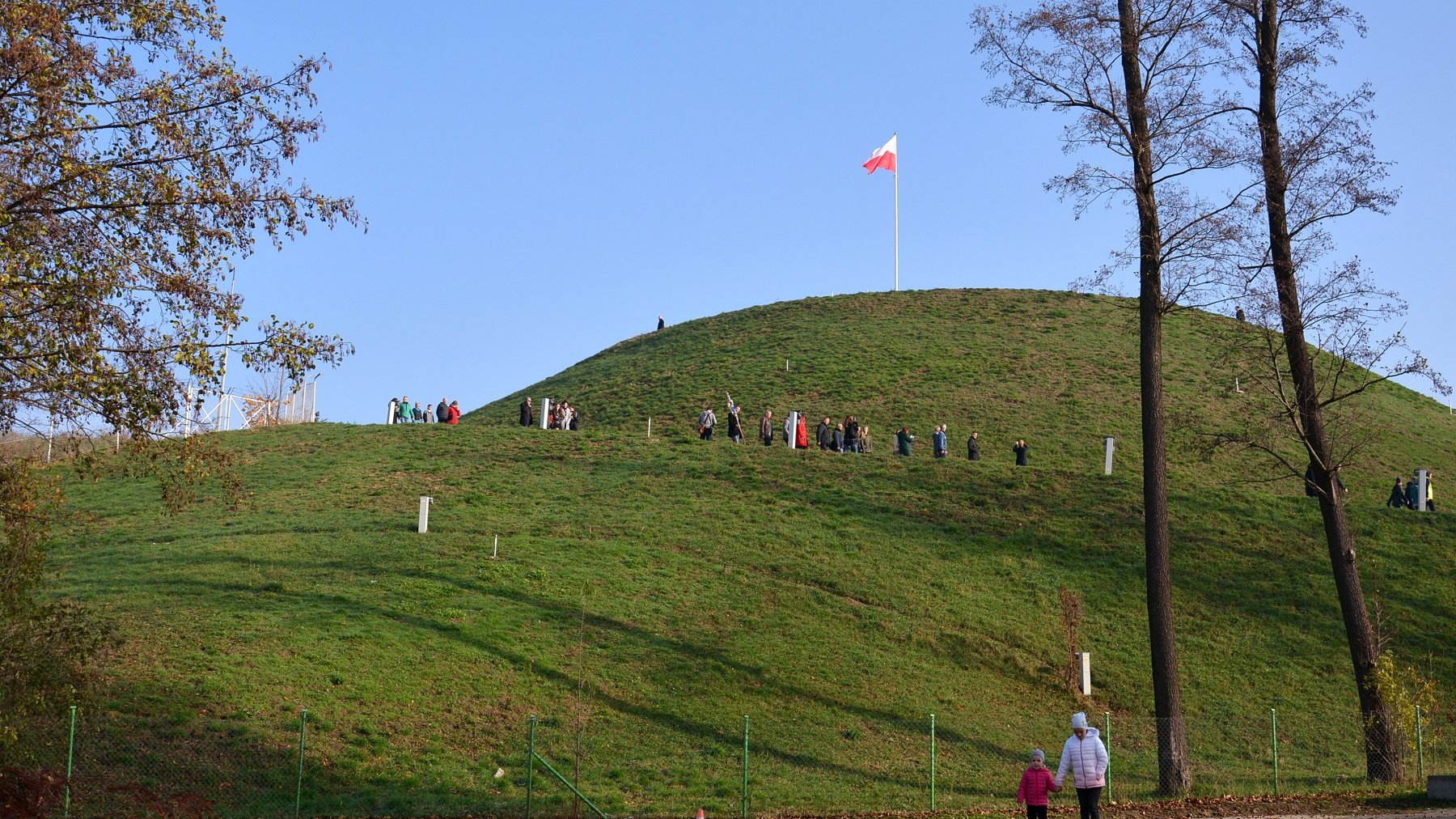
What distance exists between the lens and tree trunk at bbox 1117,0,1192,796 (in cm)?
2012

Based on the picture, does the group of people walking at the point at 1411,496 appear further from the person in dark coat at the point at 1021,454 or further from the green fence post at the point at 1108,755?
the green fence post at the point at 1108,755

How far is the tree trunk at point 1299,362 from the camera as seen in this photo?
69.2 feet

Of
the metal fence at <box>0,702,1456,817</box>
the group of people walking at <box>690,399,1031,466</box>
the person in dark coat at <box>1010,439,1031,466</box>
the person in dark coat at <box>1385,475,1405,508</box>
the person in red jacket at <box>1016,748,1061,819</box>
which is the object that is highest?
the group of people walking at <box>690,399,1031,466</box>

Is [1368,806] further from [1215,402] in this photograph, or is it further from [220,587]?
[1215,402]

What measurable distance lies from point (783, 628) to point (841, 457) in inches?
667

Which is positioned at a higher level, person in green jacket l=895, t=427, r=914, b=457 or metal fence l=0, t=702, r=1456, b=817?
person in green jacket l=895, t=427, r=914, b=457

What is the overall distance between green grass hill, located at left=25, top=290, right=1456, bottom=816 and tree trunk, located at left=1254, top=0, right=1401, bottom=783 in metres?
1.65

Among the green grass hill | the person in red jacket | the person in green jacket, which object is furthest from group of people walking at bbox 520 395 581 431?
the person in red jacket

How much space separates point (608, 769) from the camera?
752 inches

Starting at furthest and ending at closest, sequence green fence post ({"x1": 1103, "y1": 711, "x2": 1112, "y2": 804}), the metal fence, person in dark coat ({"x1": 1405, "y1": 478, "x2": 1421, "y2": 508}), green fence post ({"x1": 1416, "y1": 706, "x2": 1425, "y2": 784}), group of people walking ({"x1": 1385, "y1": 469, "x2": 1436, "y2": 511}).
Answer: person in dark coat ({"x1": 1405, "y1": 478, "x2": 1421, "y2": 508})
group of people walking ({"x1": 1385, "y1": 469, "x2": 1436, "y2": 511})
green fence post ({"x1": 1416, "y1": 706, "x2": 1425, "y2": 784})
green fence post ({"x1": 1103, "y1": 711, "x2": 1112, "y2": 804})
the metal fence

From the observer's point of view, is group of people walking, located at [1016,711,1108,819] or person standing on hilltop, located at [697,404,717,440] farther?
person standing on hilltop, located at [697,404,717,440]

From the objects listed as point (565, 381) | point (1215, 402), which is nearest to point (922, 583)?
point (1215, 402)

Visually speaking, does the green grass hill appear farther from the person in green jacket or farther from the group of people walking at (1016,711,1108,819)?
the group of people walking at (1016,711,1108,819)

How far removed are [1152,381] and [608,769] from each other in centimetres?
1162
